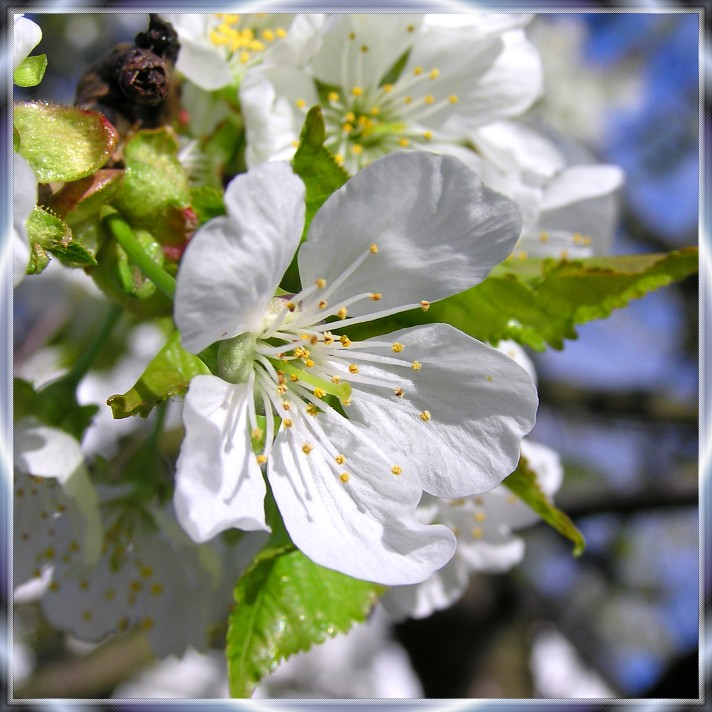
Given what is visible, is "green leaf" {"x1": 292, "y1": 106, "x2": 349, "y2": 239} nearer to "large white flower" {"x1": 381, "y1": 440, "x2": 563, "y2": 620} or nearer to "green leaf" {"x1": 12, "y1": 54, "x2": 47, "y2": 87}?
"green leaf" {"x1": 12, "y1": 54, "x2": 47, "y2": 87}

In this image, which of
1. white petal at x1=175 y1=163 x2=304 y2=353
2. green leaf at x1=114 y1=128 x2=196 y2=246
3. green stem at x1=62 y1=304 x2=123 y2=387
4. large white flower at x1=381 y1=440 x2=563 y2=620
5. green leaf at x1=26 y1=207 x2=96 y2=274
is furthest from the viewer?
large white flower at x1=381 y1=440 x2=563 y2=620

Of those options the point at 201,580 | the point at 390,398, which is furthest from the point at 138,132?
the point at 201,580

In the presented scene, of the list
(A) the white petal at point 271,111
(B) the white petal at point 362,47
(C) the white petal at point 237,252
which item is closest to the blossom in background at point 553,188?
(B) the white petal at point 362,47

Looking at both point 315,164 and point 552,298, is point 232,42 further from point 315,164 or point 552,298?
point 552,298

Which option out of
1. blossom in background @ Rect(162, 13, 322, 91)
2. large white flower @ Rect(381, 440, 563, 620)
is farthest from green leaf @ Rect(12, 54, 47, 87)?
large white flower @ Rect(381, 440, 563, 620)

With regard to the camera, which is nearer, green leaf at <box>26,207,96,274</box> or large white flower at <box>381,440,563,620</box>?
green leaf at <box>26,207,96,274</box>

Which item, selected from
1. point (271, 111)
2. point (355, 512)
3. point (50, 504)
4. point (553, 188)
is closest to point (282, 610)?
point (355, 512)
